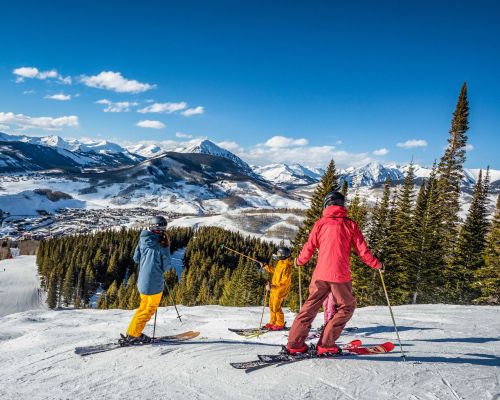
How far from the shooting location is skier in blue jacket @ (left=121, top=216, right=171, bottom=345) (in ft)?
25.9

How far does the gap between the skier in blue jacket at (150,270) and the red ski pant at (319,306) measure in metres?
3.30

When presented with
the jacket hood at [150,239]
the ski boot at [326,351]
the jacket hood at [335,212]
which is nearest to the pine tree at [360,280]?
the ski boot at [326,351]

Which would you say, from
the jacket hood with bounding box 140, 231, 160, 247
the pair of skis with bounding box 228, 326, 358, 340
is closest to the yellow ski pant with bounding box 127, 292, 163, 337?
the jacket hood with bounding box 140, 231, 160, 247

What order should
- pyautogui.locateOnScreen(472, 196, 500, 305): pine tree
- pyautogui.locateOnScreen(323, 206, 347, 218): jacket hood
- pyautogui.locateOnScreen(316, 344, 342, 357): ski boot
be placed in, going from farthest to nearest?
1. pyautogui.locateOnScreen(472, 196, 500, 305): pine tree
2. pyautogui.locateOnScreen(316, 344, 342, 357): ski boot
3. pyautogui.locateOnScreen(323, 206, 347, 218): jacket hood

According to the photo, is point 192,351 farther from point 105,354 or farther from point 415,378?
point 415,378

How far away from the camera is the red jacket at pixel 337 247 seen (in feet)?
19.9

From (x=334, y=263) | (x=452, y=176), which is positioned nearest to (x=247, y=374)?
(x=334, y=263)

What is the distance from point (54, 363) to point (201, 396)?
3822 millimetres

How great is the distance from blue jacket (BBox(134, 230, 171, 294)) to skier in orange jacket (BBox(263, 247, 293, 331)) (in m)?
3.53

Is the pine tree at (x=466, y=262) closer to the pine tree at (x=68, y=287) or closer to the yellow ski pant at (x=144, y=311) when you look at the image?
the yellow ski pant at (x=144, y=311)

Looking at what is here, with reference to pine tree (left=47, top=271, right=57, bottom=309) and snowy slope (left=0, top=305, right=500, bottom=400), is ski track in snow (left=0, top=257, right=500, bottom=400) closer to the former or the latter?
snowy slope (left=0, top=305, right=500, bottom=400)

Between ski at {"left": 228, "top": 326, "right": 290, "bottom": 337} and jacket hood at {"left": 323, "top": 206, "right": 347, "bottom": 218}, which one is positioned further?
ski at {"left": 228, "top": 326, "right": 290, "bottom": 337}

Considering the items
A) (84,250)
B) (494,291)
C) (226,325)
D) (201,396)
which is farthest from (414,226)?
(84,250)

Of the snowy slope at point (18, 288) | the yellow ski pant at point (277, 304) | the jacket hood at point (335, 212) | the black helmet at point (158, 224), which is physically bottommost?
the snowy slope at point (18, 288)
